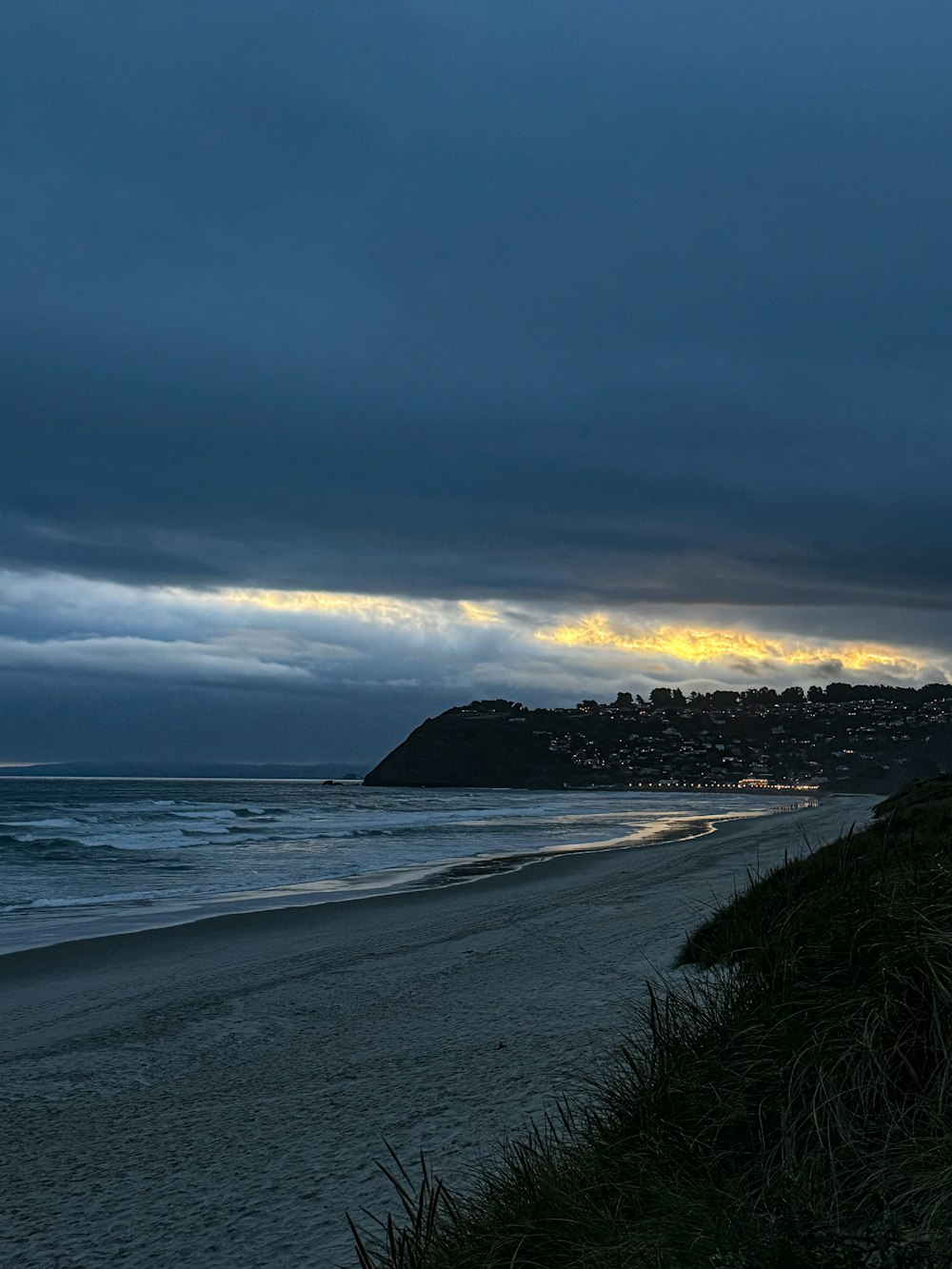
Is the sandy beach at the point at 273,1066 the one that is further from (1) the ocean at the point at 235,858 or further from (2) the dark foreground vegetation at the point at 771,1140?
(1) the ocean at the point at 235,858

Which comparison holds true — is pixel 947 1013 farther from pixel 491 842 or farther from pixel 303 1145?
pixel 491 842

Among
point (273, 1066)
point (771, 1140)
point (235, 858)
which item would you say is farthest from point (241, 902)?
point (771, 1140)

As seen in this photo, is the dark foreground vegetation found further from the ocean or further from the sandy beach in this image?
the ocean

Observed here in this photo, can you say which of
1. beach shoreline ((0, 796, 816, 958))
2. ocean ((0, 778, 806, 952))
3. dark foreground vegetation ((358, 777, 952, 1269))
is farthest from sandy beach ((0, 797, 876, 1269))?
ocean ((0, 778, 806, 952))

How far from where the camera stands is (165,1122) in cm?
571

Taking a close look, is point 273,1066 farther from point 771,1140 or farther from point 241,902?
point 241,902

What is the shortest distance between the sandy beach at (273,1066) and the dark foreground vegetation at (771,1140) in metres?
0.68

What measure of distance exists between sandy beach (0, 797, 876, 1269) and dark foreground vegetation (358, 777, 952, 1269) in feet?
→ 2.23

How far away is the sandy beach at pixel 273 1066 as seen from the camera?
4.36 meters

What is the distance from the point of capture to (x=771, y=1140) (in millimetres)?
3615

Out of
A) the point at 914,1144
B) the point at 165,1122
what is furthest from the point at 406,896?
the point at 914,1144

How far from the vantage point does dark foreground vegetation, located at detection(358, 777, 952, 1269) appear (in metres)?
2.87

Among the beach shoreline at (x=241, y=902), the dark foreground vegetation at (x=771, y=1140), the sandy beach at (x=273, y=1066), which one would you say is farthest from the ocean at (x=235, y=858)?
the dark foreground vegetation at (x=771, y=1140)

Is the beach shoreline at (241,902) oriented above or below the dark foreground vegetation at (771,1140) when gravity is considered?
below
